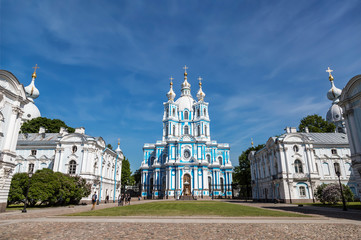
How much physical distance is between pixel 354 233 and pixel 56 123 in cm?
5285

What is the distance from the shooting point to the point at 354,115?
19750 millimetres

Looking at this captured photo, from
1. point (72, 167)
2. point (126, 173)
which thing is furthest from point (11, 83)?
point (126, 173)

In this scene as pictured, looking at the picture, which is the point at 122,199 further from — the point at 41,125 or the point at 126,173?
the point at 126,173

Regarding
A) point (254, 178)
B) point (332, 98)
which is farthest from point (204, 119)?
point (332, 98)

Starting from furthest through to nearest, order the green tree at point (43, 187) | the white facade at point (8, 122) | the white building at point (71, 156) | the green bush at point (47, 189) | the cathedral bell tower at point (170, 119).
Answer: the cathedral bell tower at point (170, 119) < the white building at point (71, 156) < the green tree at point (43, 187) < the green bush at point (47, 189) < the white facade at point (8, 122)

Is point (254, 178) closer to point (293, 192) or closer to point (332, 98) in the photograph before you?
point (293, 192)

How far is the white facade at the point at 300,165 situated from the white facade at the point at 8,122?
31392 mm

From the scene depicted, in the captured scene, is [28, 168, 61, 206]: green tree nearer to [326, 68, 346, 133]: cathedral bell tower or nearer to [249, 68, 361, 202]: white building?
[249, 68, 361, 202]: white building

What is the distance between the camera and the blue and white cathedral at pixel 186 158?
53.6 metres

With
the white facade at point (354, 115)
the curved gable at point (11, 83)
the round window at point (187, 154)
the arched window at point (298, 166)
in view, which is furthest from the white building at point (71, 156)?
the white facade at point (354, 115)

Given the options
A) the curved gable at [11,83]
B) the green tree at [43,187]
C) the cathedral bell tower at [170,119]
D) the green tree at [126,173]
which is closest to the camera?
the curved gable at [11,83]

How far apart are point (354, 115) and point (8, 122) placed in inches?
1124

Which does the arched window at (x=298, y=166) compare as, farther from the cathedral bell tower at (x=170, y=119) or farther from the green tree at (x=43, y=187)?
the cathedral bell tower at (x=170, y=119)

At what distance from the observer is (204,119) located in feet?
215
